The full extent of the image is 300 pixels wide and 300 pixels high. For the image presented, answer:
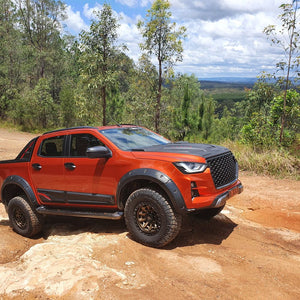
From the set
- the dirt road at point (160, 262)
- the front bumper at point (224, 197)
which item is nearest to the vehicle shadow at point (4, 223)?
the dirt road at point (160, 262)

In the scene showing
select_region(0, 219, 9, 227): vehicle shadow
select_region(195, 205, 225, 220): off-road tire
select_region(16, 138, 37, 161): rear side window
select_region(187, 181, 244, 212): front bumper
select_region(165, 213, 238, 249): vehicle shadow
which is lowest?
select_region(0, 219, 9, 227): vehicle shadow

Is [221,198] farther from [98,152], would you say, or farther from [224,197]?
[98,152]

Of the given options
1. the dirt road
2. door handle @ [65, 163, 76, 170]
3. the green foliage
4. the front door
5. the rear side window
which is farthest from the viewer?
the green foliage

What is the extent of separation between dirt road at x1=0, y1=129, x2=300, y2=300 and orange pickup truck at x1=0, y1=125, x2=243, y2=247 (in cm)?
36

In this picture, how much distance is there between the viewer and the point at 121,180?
439cm

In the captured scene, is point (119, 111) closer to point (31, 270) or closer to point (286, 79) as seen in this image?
point (286, 79)

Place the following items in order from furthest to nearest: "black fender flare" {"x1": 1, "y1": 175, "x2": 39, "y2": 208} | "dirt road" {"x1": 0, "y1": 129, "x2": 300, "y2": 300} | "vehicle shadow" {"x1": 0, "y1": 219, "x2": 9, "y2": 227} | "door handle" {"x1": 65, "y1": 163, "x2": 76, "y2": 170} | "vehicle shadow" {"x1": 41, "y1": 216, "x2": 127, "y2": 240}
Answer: "vehicle shadow" {"x1": 0, "y1": 219, "x2": 9, "y2": 227} < "black fender flare" {"x1": 1, "y1": 175, "x2": 39, "y2": 208} < "vehicle shadow" {"x1": 41, "y1": 216, "x2": 127, "y2": 240} < "door handle" {"x1": 65, "y1": 163, "x2": 76, "y2": 170} < "dirt road" {"x1": 0, "y1": 129, "x2": 300, "y2": 300}

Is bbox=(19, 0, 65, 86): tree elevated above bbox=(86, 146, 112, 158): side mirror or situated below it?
above

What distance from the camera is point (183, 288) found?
3.30 meters

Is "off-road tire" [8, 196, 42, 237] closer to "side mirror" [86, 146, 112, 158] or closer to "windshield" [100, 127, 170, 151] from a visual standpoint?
"side mirror" [86, 146, 112, 158]

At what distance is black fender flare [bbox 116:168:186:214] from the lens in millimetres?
3988

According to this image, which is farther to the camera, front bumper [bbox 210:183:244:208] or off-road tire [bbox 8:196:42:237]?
off-road tire [bbox 8:196:42:237]

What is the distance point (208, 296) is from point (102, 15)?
14773 millimetres

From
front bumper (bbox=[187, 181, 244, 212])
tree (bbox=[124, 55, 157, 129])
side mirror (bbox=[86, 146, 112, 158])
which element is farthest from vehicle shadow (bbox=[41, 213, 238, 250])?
tree (bbox=[124, 55, 157, 129])
